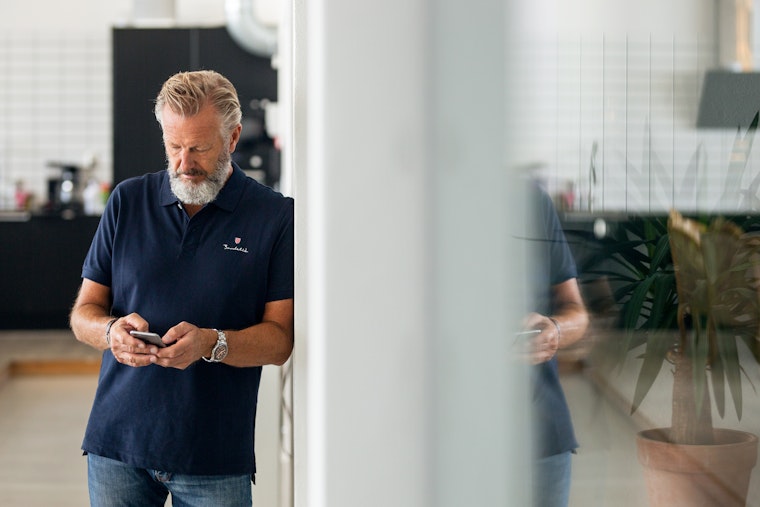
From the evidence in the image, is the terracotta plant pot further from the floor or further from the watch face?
the watch face

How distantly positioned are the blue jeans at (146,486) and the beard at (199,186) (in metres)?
0.54

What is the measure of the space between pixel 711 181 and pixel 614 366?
0.15 meters

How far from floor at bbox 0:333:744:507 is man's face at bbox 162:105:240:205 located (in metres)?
1.25

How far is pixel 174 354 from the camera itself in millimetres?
1637

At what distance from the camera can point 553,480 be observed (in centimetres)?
69

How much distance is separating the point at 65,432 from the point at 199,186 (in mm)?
4002

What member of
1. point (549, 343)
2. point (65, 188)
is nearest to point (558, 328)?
point (549, 343)

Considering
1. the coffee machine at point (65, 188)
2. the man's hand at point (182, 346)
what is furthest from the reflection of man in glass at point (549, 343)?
the coffee machine at point (65, 188)

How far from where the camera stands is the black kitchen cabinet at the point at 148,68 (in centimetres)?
766

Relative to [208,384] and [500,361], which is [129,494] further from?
[500,361]

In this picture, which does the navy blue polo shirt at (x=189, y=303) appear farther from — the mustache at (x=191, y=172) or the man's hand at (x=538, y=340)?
the man's hand at (x=538, y=340)

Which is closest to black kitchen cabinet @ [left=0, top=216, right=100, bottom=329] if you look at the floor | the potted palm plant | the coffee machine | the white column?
the coffee machine

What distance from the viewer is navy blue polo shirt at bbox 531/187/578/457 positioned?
0.69 m

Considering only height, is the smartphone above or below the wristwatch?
above
